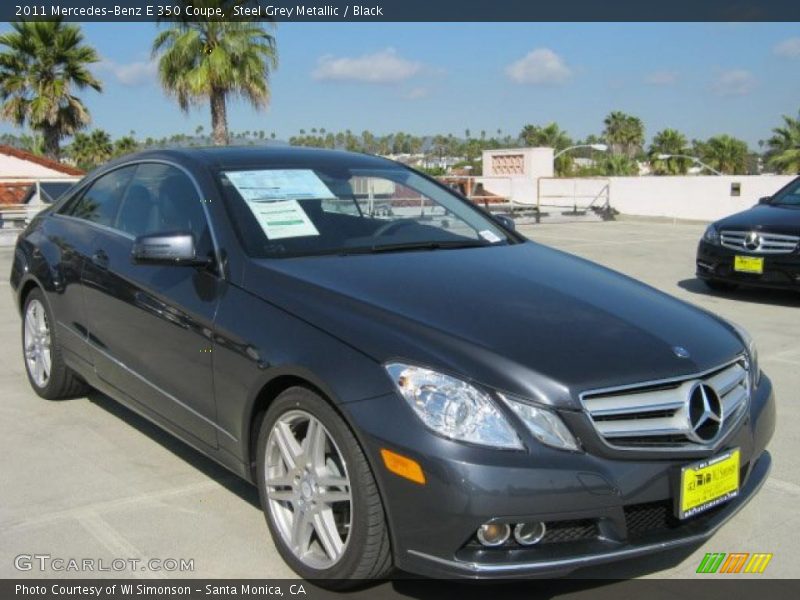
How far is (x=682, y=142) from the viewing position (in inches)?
2712

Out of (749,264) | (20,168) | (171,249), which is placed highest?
(20,168)

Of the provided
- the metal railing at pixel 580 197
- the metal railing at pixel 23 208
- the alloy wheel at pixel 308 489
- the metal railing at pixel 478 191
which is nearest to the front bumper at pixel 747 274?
the alloy wheel at pixel 308 489

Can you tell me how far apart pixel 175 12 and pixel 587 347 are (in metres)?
23.2

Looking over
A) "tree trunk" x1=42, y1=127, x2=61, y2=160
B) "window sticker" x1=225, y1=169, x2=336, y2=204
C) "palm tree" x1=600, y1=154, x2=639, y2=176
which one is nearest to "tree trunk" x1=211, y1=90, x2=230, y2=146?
"tree trunk" x1=42, y1=127, x2=61, y2=160

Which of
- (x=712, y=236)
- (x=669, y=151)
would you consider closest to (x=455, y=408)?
(x=712, y=236)

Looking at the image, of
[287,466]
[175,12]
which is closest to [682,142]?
[175,12]

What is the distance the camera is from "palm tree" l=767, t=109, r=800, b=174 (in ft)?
142

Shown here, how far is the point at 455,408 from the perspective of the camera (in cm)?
259

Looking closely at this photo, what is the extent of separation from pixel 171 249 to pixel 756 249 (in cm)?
690

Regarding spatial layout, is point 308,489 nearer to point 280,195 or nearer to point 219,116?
point 280,195

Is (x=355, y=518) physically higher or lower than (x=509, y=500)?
lower

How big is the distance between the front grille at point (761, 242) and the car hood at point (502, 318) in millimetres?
5456

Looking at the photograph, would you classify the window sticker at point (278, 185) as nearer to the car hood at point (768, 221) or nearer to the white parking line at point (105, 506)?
the white parking line at point (105, 506)

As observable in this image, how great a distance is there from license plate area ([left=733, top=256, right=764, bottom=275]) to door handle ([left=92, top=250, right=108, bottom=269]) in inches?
260
